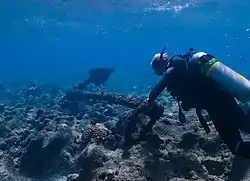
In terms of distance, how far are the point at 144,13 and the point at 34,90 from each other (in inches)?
827

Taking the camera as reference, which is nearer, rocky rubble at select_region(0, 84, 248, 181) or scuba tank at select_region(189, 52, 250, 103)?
rocky rubble at select_region(0, 84, 248, 181)

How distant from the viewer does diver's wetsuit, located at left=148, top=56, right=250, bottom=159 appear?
541cm

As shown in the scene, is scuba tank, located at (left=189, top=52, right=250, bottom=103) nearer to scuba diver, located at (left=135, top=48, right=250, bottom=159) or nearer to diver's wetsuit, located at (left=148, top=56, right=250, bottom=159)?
scuba diver, located at (left=135, top=48, right=250, bottom=159)

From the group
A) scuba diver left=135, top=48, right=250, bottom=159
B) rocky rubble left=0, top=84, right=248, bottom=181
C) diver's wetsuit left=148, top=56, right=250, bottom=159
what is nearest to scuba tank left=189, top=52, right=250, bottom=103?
scuba diver left=135, top=48, right=250, bottom=159

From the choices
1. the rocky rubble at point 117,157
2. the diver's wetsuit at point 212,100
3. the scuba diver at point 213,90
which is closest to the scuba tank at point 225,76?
the scuba diver at point 213,90

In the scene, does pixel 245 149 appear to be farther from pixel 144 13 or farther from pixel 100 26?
pixel 100 26

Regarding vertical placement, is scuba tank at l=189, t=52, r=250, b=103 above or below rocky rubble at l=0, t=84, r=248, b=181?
above

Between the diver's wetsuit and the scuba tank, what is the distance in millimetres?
168

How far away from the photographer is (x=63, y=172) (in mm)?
8234

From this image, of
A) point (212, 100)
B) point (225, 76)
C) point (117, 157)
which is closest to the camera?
point (225, 76)

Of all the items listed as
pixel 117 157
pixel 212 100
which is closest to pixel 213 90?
pixel 212 100

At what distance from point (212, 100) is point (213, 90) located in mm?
181

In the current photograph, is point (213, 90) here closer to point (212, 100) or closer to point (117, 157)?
point (212, 100)

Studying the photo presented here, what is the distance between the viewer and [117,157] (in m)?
5.86
